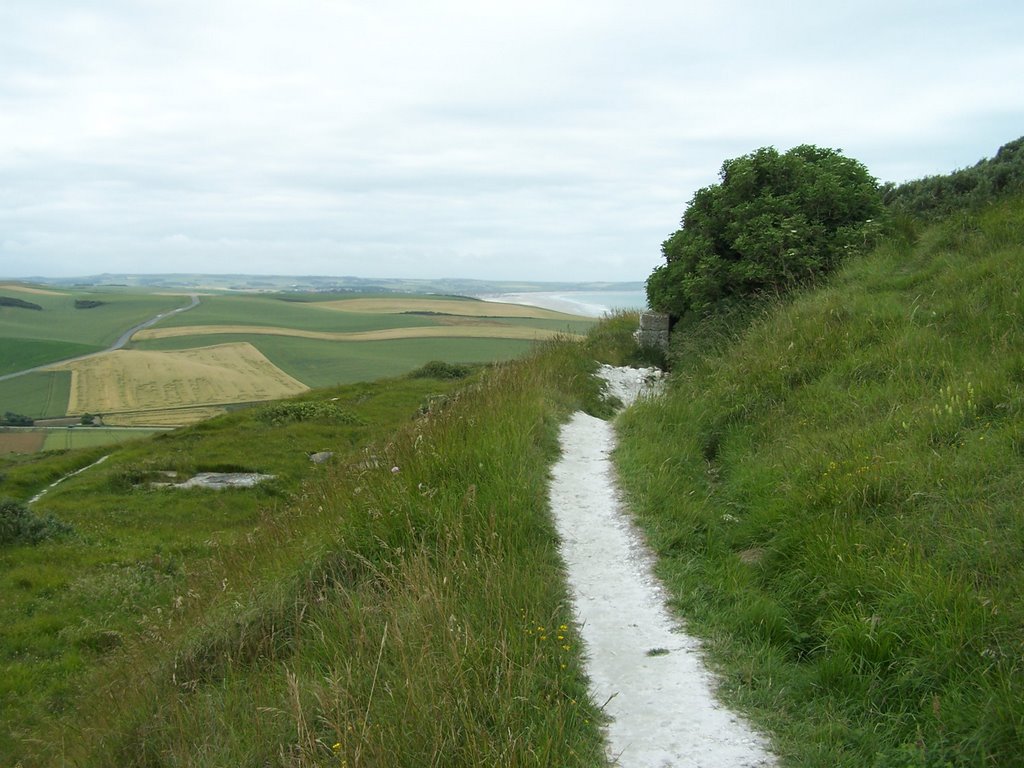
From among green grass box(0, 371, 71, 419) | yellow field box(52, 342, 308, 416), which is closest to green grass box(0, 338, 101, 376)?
yellow field box(52, 342, 308, 416)

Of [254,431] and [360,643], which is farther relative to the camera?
[254,431]

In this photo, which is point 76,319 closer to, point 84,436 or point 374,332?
point 374,332

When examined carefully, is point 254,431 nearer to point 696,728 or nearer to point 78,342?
point 696,728

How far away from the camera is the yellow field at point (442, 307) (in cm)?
13270

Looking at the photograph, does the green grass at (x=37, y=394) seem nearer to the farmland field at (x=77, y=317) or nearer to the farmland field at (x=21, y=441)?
the farmland field at (x=21, y=441)

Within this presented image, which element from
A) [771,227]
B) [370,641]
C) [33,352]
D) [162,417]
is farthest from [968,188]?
[33,352]

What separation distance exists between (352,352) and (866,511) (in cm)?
9380

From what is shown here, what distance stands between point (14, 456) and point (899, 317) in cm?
4803

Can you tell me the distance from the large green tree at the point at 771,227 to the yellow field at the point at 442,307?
10454 cm

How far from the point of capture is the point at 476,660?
4090 millimetres

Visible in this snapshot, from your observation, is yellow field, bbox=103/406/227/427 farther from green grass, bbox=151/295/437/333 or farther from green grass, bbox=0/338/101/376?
green grass, bbox=151/295/437/333

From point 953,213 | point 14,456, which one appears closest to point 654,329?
point 953,213

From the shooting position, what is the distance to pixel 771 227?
1448cm

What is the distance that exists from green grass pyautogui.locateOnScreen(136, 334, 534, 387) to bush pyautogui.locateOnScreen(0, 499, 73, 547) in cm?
5575
